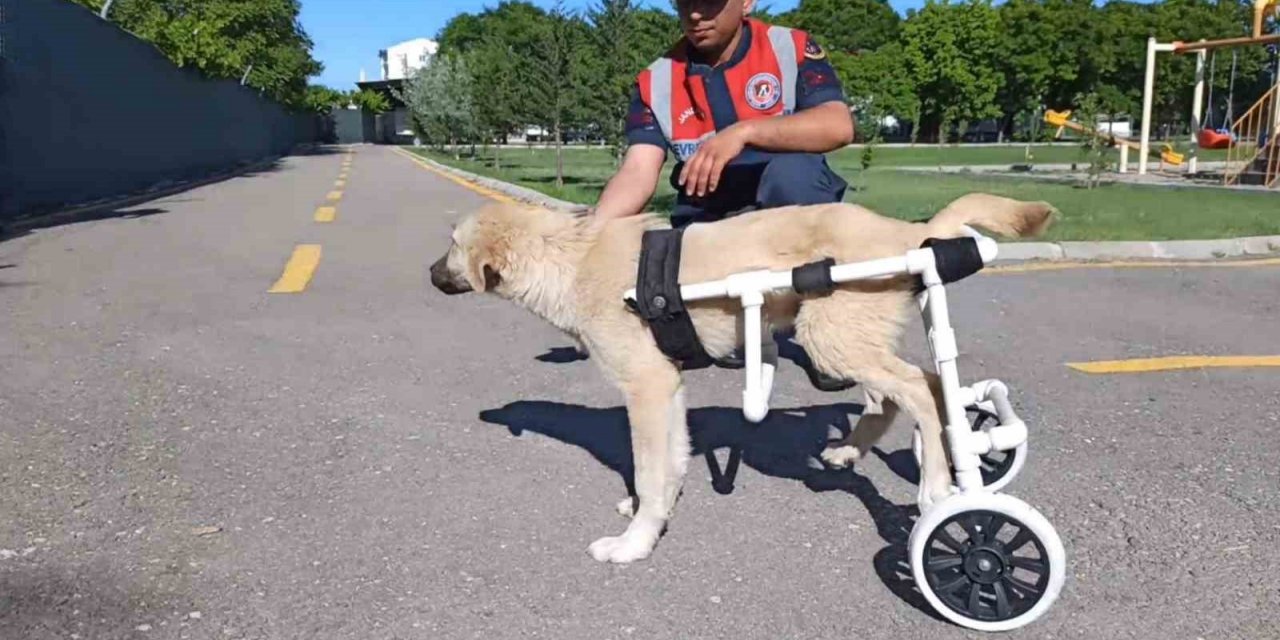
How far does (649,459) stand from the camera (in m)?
3.12

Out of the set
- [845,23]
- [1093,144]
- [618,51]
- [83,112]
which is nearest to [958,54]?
[845,23]

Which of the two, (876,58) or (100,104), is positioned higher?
(876,58)

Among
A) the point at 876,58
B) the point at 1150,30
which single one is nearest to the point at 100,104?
the point at 876,58

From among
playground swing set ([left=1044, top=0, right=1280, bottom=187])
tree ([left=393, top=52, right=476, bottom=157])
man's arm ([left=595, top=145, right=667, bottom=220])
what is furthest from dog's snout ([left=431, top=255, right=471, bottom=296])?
tree ([left=393, top=52, right=476, bottom=157])

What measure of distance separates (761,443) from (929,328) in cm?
144

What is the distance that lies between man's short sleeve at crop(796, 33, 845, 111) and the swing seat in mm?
26391

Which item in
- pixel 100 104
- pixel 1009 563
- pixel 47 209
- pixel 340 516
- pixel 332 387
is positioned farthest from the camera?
pixel 100 104

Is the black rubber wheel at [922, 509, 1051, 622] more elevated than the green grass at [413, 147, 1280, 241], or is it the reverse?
the green grass at [413, 147, 1280, 241]

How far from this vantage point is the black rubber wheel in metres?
2.54

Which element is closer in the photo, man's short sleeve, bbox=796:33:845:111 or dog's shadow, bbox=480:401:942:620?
dog's shadow, bbox=480:401:942:620

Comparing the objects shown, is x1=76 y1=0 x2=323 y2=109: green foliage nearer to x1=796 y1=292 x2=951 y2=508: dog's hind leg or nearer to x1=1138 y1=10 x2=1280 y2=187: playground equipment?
x1=1138 y1=10 x2=1280 y2=187: playground equipment

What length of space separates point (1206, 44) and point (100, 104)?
22838mm

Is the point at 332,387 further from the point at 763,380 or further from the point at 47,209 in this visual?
the point at 47,209

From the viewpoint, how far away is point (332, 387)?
5031 millimetres
